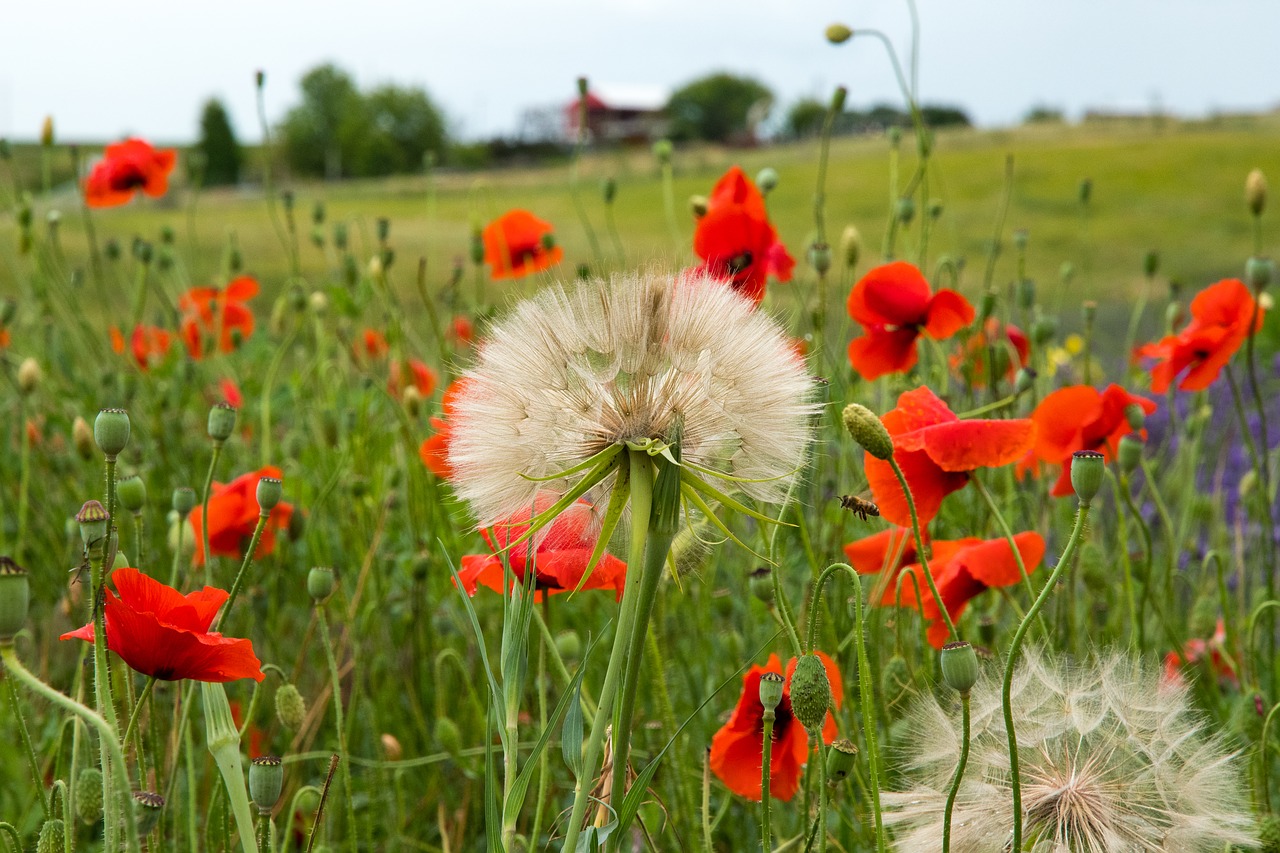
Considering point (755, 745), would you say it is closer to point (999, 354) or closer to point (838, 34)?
point (838, 34)

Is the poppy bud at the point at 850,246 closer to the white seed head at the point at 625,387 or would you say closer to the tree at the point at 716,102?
the white seed head at the point at 625,387

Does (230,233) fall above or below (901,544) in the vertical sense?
above

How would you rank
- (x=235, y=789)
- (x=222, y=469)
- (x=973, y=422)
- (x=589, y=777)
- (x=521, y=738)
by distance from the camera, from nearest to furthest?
(x=589, y=777), (x=235, y=789), (x=973, y=422), (x=521, y=738), (x=222, y=469)

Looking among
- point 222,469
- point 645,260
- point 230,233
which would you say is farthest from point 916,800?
point 230,233

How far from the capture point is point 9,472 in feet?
8.75

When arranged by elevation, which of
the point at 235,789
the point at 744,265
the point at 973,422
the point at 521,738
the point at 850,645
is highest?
the point at 744,265

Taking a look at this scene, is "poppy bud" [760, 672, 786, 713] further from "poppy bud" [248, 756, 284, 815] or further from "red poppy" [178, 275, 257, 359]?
"red poppy" [178, 275, 257, 359]

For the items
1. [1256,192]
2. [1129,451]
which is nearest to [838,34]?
[1256,192]

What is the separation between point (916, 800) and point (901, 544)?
361 mm

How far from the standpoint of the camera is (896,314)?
59.9 inches

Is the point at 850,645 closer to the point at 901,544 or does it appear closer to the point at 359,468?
the point at 901,544

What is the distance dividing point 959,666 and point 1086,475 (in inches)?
7.7

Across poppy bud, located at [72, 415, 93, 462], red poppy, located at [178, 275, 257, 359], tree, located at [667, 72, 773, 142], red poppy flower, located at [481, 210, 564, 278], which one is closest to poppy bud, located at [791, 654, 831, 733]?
poppy bud, located at [72, 415, 93, 462]

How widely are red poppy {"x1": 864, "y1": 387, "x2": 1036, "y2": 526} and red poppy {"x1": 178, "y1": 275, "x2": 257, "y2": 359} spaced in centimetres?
189
